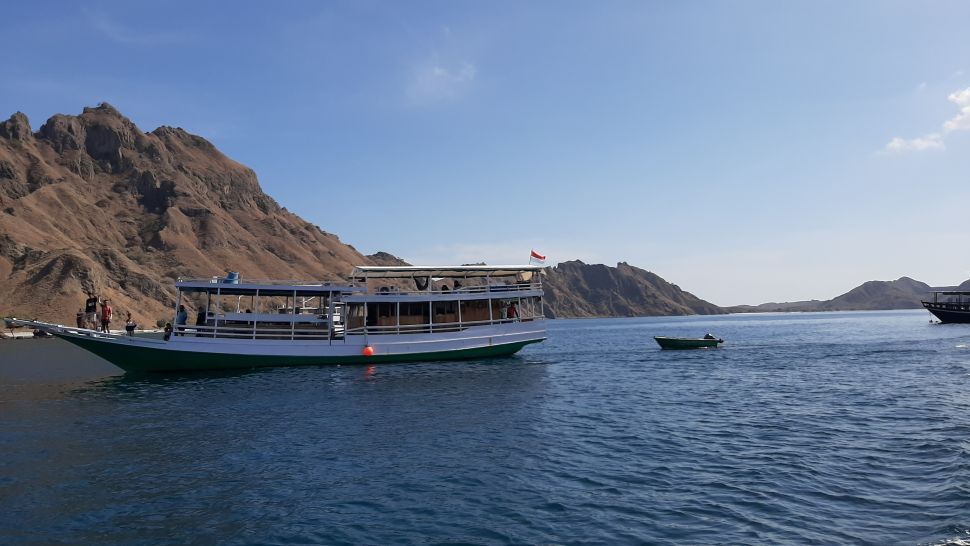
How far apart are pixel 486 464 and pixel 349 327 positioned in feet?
88.8

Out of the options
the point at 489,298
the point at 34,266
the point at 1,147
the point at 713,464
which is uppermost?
the point at 1,147

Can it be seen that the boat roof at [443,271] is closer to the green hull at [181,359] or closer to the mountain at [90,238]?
the green hull at [181,359]

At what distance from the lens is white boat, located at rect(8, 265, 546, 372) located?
36.2 meters

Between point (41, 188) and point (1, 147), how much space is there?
35.4m

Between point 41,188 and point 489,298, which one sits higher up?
point 41,188

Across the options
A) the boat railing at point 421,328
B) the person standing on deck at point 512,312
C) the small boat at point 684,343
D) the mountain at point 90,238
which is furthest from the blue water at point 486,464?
the mountain at point 90,238

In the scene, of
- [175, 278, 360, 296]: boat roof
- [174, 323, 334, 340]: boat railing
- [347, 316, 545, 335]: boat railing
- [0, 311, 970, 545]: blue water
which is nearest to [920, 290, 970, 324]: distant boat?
[0, 311, 970, 545]: blue water

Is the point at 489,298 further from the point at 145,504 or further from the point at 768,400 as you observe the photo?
the point at 145,504

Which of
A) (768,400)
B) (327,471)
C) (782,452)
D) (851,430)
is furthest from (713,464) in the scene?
(768,400)

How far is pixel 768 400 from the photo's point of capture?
1016 inches

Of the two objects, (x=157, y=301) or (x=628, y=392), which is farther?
(x=157, y=301)

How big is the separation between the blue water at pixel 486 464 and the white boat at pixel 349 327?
584cm

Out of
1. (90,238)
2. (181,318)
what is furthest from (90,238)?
(181,318)

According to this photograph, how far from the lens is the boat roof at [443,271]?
135 ft
